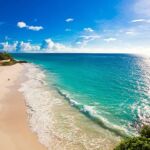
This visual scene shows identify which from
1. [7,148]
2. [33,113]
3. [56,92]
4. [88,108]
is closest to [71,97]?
[56,92]

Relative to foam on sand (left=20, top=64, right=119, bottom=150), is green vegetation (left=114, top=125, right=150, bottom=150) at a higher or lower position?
higher

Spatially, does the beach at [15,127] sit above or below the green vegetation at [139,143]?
below

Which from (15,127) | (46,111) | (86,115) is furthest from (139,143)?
(46,111)

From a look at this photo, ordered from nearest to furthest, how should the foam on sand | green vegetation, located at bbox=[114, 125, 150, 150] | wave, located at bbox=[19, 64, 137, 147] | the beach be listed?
green vegetation, located at bbox=[114, 125, 150, 150]
the beach
the foam on sand
wave, located at bbox=[19, 64, 137, 147]

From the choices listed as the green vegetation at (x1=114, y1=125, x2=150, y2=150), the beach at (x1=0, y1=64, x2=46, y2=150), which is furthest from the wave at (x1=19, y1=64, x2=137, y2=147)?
the green vegetation at (x1=114, y1=125, x2=150, y2=150)

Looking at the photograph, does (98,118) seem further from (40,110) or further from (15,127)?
(15,127)

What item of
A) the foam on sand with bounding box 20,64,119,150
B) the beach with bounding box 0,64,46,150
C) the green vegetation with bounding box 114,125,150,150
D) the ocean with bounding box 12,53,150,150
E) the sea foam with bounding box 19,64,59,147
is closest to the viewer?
the green vegetation with bounding box 114,125,150,150

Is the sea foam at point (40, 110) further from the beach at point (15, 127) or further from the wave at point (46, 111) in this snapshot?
the beach at point (15, 127)

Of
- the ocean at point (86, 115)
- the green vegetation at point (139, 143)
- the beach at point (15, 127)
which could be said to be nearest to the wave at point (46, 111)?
the ocean at point (86, 115)

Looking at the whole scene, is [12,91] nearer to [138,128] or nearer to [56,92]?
[56,92]

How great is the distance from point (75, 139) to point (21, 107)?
12.2 metres

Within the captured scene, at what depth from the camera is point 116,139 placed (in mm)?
19922

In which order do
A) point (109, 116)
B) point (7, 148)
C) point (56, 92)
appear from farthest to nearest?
1. point (56, 92)
2. point (109, 116)
3. point (7, 148)

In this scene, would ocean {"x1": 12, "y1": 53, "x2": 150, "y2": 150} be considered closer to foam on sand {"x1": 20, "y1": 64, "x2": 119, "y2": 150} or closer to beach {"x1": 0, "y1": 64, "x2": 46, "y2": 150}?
foam on sand {"x1": 20, "y1": 64, "x2": 119, "y2": 150}
